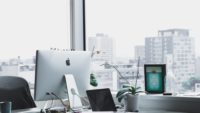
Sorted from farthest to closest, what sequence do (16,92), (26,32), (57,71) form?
(26,32), (16,92), (57,71)

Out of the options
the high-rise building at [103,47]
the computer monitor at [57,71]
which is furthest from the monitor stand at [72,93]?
the high-rise building at [103,47]

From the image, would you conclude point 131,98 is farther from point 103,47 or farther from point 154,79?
point 103,47

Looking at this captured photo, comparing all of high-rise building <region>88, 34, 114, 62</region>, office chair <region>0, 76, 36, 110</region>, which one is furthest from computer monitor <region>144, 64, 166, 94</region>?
Result: office chair <region>0, 76, 36, 110</region>

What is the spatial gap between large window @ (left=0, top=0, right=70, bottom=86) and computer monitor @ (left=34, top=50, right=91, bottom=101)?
96 centimetres

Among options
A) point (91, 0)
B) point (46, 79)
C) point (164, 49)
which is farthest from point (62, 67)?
point (91, 0)

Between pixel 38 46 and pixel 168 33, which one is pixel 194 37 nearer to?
pixel 168 33

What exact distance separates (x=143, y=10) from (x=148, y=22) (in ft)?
0.47

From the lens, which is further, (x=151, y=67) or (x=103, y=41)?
(x=103, y=41)

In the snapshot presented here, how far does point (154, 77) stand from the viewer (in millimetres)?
3104

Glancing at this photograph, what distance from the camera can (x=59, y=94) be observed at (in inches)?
104

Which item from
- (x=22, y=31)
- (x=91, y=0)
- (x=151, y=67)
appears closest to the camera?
(x=151, y=67)

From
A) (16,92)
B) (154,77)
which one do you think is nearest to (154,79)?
(154,77)

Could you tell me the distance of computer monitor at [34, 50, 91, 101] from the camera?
8.13ft

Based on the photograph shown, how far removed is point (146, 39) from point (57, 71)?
1244 mm
